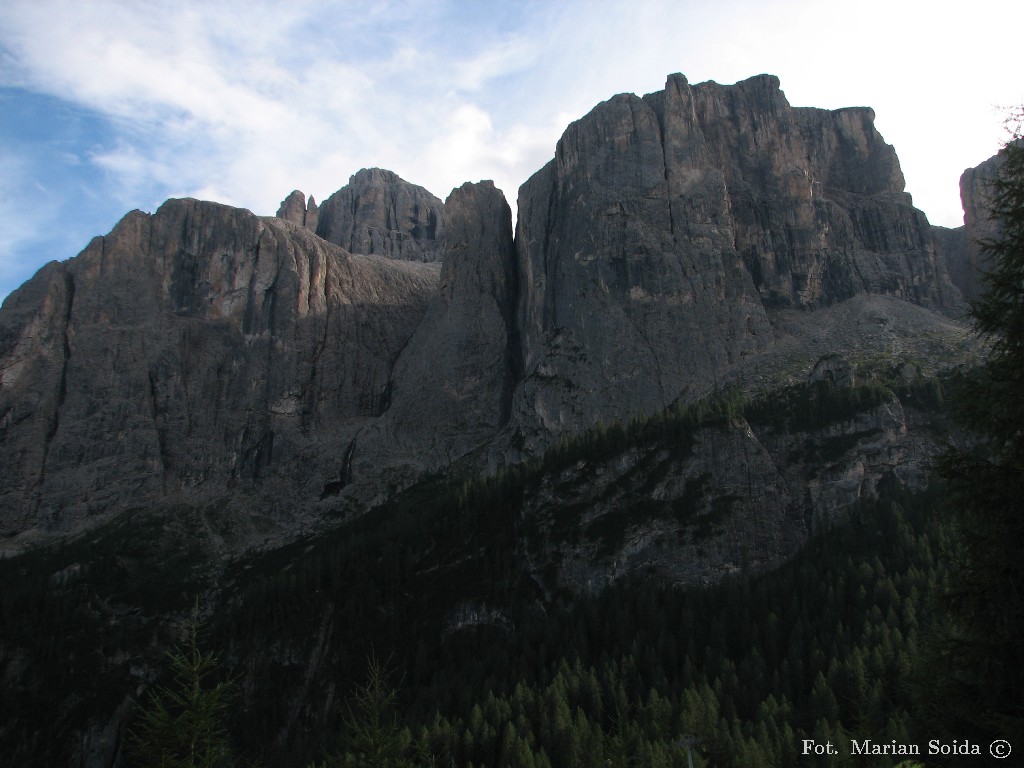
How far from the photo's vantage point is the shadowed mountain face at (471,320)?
15188 centimetres

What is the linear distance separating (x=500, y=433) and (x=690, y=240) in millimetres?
46824

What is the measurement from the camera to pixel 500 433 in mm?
163375

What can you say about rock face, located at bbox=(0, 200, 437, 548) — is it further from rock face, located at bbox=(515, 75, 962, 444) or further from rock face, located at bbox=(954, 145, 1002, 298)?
rock face, located at bbox=(954, 145, 1002, 298)

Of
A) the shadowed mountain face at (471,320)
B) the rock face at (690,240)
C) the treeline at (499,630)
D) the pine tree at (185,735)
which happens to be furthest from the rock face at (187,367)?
the pine tree at (185,735)

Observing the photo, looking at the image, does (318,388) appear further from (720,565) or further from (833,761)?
(833,761)

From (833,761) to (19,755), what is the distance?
97.1m

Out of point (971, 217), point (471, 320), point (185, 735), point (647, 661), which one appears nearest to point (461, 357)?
point (471, 320)

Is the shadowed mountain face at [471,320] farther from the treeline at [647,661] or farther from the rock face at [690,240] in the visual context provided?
the treeline at [647,661]

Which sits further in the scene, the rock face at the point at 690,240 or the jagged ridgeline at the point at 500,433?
the rock face at the point at 690,240

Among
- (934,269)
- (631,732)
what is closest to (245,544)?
(631,732)

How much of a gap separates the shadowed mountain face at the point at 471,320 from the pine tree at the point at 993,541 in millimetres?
126085

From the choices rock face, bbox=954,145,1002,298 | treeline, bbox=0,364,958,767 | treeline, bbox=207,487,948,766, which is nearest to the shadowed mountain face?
rock face, bbox=954,145,1002,298

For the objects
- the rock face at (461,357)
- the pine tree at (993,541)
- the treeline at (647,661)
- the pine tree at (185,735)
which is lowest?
the treeline at (647,661)

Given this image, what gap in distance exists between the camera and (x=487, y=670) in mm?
98062
